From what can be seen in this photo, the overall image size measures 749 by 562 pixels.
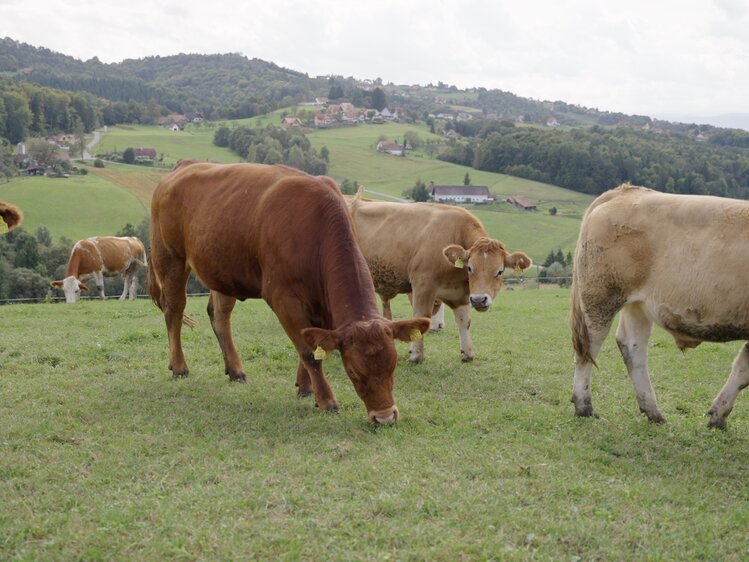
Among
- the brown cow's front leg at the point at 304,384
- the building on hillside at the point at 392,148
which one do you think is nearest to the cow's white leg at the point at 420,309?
the brown cow's front leg at the point at 304,384

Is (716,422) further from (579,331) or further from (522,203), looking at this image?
(522,203)

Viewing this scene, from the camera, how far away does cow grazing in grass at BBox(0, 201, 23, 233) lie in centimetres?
→ 846

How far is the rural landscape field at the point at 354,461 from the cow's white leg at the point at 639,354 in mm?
218

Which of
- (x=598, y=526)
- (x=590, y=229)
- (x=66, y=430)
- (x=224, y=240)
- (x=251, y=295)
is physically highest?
(x=590, y=229)

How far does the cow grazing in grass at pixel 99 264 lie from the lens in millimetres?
25812

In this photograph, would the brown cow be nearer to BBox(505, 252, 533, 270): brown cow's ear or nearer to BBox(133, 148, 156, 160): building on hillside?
BBox(505, 252, 533, 270): brown cow's ear

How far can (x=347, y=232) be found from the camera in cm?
777

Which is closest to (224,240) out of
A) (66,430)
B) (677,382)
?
(66,430)

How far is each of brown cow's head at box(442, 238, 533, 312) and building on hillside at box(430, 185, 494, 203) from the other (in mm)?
75503

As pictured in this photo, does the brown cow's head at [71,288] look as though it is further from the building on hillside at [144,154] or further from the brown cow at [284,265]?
the building on hillside at [144,154]

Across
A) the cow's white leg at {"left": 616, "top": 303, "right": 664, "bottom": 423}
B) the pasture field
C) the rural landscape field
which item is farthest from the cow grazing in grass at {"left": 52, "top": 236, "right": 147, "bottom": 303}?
the cow's white leg at {"left": 616, "top": 303, "right": 664, "bottom": 423}

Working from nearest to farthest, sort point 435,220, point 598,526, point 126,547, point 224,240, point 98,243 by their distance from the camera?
point 126,547
point 598,526
point 224,240
point 435,220
point 98,243

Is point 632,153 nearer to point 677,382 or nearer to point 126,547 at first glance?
point 677,382

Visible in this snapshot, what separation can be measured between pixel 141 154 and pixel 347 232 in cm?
10459
